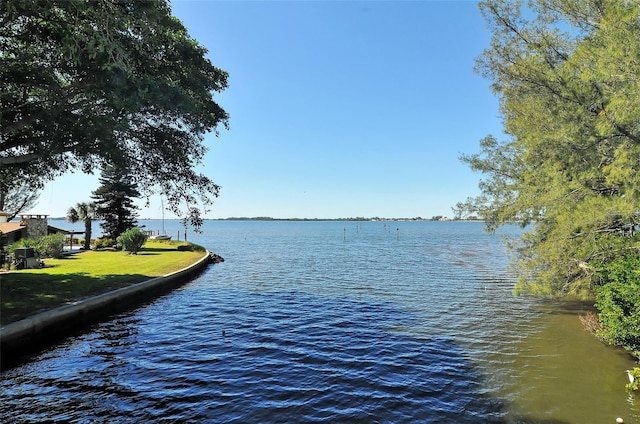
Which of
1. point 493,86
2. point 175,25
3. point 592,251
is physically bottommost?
point 592,251

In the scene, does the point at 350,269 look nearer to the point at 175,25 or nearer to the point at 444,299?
the point at 444,299

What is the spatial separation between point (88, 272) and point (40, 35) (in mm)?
13616

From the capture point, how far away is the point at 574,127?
29.7ft

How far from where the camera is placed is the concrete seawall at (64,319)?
33.2 ft

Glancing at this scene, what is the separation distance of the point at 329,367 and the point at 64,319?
372 inches

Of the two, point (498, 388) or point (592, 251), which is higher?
point (592, 251)

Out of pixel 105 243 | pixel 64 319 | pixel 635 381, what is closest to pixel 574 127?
pixel 635 381

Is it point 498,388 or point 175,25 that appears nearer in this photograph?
point 498,388

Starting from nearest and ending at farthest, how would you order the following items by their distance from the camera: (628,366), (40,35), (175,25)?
(628,366) < (40,35) < (175,25)

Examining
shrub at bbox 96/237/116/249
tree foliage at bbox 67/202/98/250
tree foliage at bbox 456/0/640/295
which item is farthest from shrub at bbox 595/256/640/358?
tree foliage at bbox 67/202/98/250

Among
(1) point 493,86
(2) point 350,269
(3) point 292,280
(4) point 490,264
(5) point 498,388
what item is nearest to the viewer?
(5) point 498,388

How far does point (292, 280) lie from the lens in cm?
2719

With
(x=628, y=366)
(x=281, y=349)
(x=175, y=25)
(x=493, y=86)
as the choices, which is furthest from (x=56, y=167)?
(x=628, y=366)

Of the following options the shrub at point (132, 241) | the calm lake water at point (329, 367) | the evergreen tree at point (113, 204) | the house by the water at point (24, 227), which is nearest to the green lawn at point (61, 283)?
the calm lake water at point (329, 367)
